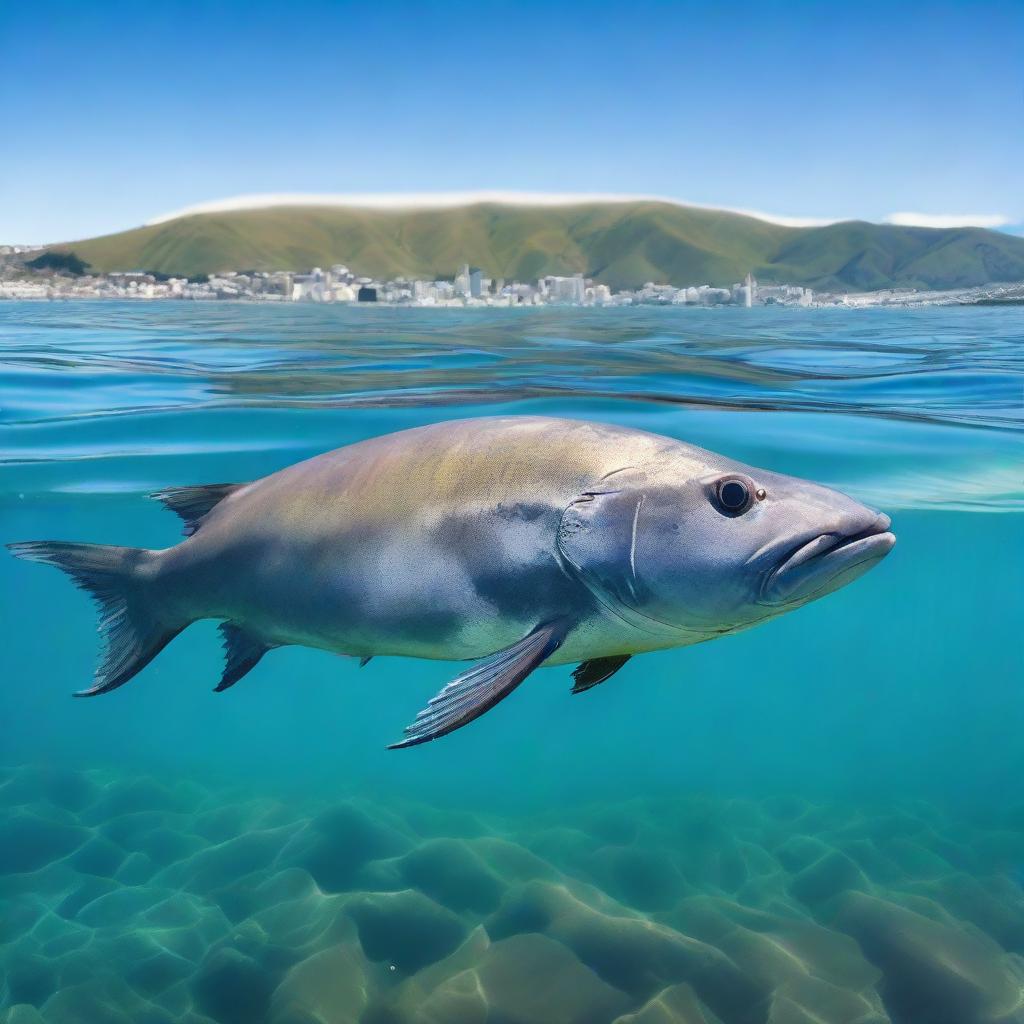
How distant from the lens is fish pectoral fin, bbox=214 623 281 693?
3.52 m

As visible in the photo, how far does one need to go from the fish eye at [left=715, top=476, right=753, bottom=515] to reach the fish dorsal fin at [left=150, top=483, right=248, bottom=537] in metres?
2.07

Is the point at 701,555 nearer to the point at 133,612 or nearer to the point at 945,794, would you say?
the point at 133,612

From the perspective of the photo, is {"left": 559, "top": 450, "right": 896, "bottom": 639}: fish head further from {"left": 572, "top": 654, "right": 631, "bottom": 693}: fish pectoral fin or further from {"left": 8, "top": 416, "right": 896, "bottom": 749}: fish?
{"left": 572, "top": 654, "right": 631, "bottom": 693}: fish pectoral fin

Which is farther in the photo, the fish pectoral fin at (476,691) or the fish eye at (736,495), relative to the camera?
the fish eye at (736,495)

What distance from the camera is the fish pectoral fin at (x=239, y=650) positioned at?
3516 mm

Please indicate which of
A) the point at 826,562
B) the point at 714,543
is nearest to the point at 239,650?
the point at 714,543

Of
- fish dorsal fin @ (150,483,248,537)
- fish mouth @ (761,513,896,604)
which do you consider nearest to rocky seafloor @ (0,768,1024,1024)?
fish dorsal fin @ (150,483,248,537)

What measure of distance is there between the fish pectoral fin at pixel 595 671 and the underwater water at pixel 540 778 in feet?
9.72

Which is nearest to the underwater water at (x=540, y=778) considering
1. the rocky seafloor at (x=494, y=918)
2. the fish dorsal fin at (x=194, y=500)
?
the rocky seafloor at (x=494, y=918)

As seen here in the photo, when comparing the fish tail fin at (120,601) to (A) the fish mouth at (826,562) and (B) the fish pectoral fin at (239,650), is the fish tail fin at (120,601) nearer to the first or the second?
(B) the fish pectoral fin at (239,650)

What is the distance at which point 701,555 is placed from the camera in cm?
263

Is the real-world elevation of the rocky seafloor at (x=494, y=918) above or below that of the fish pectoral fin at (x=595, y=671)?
below

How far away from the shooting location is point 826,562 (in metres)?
2.46

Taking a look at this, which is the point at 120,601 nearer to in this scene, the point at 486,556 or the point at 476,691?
the point at 486,556
